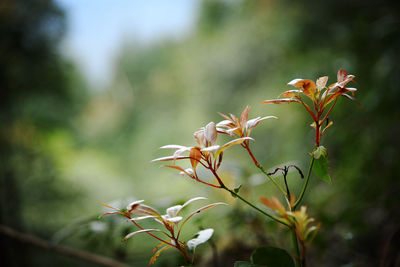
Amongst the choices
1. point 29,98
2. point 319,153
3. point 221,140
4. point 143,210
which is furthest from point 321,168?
point 221,140

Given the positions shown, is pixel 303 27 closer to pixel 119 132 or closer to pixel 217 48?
pixel 217 48

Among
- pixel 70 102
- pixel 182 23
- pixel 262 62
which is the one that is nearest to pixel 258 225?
pixel 70 102

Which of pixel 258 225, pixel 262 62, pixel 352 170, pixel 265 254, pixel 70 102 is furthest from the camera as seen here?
pixel 262 62

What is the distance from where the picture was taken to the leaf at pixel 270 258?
230 mm

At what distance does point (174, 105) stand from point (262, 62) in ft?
6.60

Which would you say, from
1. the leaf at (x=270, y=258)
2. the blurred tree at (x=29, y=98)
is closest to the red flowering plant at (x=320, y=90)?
the leaf at (x=270, y=258)

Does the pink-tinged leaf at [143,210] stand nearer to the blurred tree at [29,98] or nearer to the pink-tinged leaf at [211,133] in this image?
A: the pink-tinged leaf at [211,133]

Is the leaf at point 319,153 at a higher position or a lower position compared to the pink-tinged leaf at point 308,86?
lower

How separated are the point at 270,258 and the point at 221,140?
2.33 metres

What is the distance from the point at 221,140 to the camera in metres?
2.55

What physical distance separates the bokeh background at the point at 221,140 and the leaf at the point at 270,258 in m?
0.12

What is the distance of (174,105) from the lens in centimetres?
395

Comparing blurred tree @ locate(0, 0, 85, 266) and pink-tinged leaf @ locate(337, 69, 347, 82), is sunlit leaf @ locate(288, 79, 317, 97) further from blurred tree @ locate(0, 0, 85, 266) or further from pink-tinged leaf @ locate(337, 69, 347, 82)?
blurred tree @ locate(0, 0, 85, 266)

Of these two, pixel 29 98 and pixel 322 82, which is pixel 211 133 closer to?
pixel 322 82
